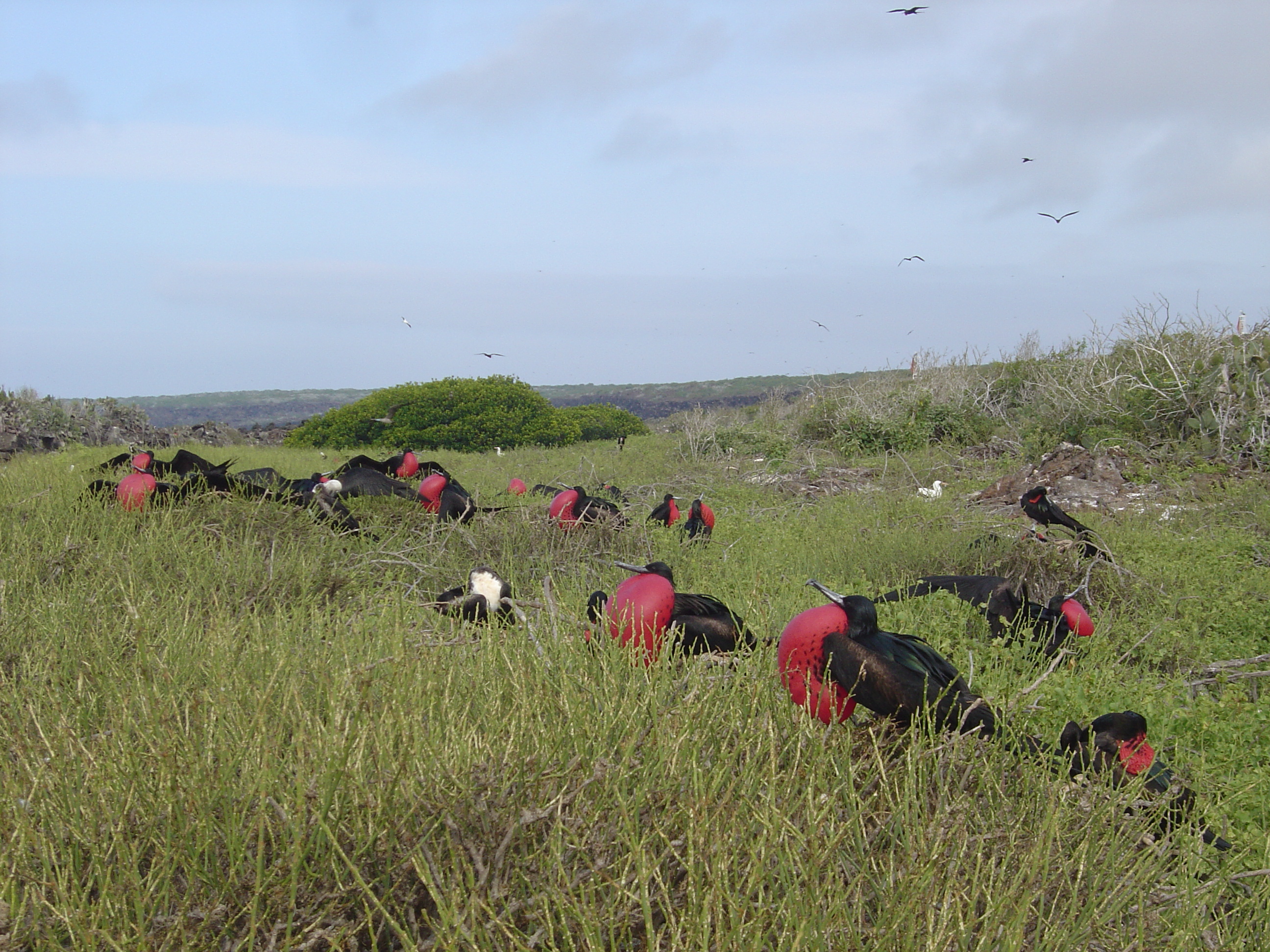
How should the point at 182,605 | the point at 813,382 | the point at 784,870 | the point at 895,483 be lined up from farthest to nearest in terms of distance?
1. the point at 813,382
2. the point at 895,483
3. the point at 182,605
4. the point at 784,870

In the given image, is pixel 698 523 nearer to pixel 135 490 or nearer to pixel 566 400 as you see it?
pixel 135 490

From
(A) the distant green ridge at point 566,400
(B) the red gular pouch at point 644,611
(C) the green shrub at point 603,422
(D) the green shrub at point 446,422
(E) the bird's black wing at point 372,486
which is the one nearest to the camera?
(B) the red gular pouch at point 644,611

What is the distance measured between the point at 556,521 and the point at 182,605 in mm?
2030

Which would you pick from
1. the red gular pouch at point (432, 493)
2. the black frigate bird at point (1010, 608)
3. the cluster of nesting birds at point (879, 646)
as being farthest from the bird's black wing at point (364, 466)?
the black frigate bird at point (1010, 608)

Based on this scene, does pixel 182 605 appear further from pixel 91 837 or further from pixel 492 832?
pixel 492 832

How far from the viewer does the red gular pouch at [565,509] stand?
186 inches

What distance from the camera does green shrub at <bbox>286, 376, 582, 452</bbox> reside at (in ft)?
48.5

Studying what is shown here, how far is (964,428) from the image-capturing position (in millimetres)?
12461

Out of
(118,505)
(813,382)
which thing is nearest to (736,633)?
(118,505)

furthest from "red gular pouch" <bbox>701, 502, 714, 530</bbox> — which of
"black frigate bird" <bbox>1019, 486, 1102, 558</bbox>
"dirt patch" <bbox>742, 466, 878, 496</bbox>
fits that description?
"dirt patch" <bbox>742, 466, 878, 496</bbox>

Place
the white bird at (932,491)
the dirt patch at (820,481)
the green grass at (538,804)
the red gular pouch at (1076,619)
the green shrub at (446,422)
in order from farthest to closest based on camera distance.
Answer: the green shrub at (446,422), the dirt patch at (820,481), the white bird at (932,491), the red gular pouch at (1076,619), the green grass at (538,804)

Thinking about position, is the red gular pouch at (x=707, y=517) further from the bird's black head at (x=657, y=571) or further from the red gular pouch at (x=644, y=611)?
the red gular pouch at (x=644, y=611)

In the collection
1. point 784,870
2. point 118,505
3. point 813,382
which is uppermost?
point 813,382

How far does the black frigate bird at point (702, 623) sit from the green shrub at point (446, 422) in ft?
40.2
